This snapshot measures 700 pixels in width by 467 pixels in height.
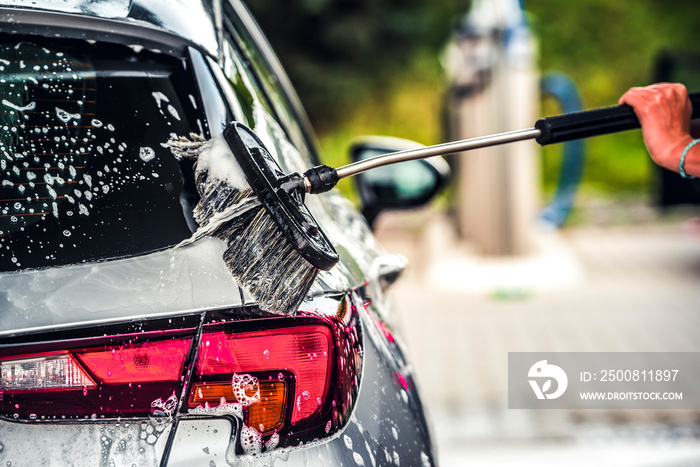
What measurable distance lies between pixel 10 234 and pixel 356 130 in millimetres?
11198

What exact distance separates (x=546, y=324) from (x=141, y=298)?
4.92 meters

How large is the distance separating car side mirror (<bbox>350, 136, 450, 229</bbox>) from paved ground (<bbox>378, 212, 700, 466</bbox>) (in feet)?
1.99

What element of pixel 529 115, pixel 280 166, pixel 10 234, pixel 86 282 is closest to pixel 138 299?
pixel 86 282

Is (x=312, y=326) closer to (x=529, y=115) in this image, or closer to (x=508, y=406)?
(x=508, y=406)

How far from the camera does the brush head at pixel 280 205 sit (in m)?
1.22

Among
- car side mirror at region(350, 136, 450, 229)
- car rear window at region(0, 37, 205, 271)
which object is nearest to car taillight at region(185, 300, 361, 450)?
car rear window at region(0, 37, 205, 271)

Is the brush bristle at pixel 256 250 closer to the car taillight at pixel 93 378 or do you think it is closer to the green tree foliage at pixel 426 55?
the car taillight at pixel 93 378

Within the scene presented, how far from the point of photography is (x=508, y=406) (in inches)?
165

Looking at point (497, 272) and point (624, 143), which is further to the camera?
point (624, 143)

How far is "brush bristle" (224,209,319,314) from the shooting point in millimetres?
1229

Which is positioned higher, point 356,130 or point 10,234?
point 356,130

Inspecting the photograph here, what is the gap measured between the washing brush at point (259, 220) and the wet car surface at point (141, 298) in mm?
29

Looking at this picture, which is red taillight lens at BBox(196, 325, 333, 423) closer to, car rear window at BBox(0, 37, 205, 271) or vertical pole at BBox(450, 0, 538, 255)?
car rear window at BBox(0, 37, 205, 271)

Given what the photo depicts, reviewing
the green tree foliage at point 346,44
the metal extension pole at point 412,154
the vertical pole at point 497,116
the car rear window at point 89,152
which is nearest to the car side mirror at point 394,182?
the metal extension pole at point 412,154
